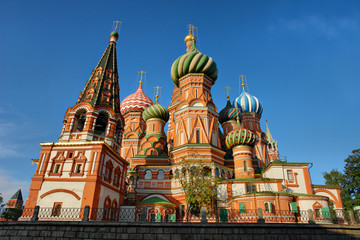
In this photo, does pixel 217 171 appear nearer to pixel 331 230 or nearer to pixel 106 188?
pixel 106 188

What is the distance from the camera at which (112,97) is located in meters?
21.9

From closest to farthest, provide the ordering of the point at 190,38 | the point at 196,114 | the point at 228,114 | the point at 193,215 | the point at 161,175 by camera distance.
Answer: the point at 193,215 < the point at 161,175 < the point at 196,114 < the point at 228,114 < the point at 190,38

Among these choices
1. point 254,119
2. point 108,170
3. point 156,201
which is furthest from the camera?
point 254,119

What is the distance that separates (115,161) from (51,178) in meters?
4.92

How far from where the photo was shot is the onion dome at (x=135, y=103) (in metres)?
41.6

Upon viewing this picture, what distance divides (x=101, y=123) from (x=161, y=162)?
9.13 metres

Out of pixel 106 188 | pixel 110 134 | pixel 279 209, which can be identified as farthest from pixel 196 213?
pixel 110 134

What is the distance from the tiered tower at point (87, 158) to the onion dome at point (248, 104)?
72.5 feet

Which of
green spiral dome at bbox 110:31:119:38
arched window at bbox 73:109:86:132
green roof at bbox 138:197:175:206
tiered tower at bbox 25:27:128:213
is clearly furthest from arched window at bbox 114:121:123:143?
green spiral dome at bbox 110:31:119:38

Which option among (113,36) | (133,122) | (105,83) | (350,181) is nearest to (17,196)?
(133,122)

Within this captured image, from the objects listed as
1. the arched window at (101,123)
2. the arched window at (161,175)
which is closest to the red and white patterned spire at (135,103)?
the arched window at (161,175)

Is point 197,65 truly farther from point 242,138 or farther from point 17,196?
point 17,196

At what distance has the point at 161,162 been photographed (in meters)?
28.1

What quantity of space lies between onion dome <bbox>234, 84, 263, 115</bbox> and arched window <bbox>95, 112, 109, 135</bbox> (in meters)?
22.8
